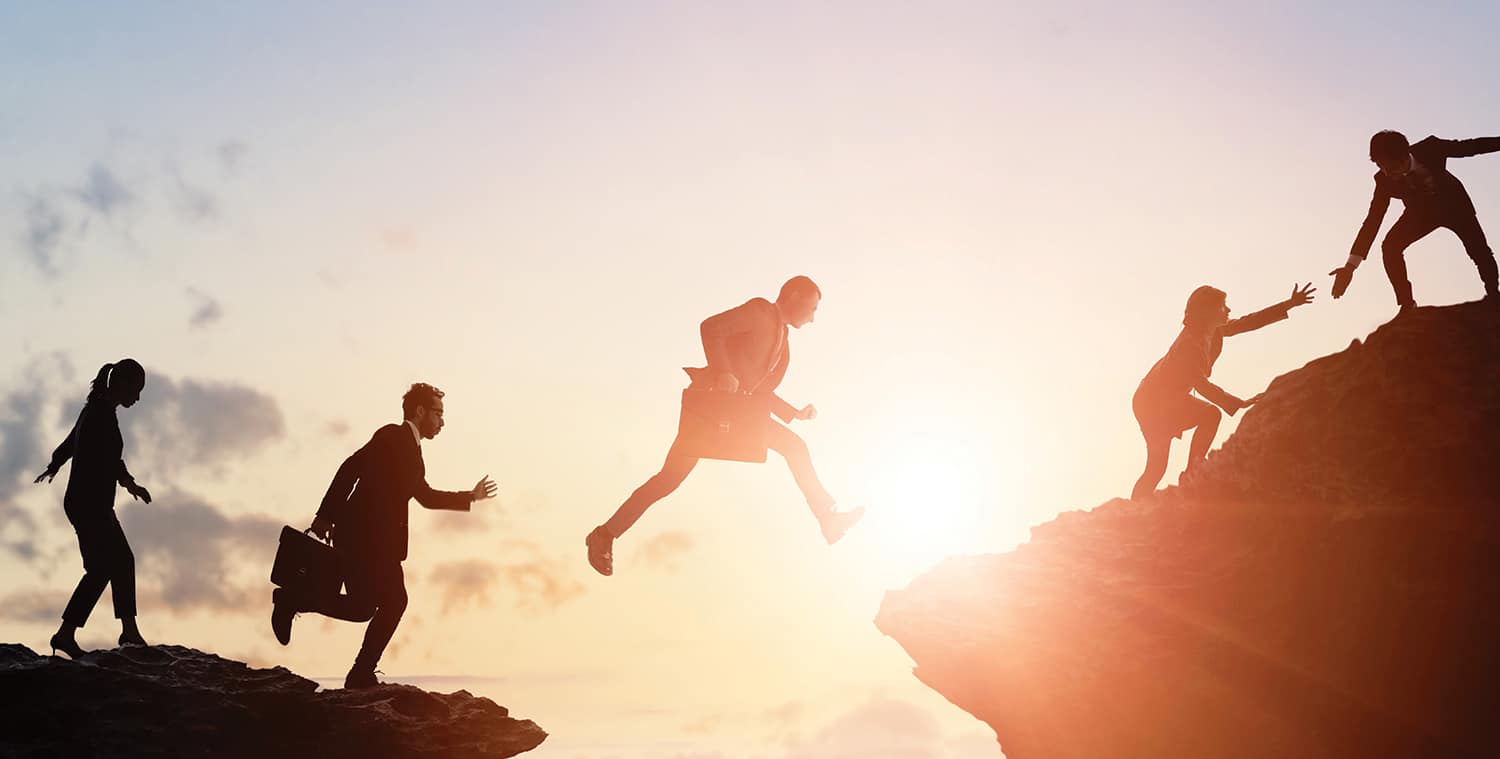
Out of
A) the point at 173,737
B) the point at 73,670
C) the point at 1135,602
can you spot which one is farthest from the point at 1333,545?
the point at 73,670

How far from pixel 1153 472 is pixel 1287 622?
272cm

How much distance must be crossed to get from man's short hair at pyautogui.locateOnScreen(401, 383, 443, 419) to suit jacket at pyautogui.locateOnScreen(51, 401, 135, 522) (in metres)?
2.90

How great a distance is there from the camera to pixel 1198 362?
495 inches

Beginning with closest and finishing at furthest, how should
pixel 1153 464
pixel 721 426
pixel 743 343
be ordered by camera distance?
pixel 721 426, pixel 743 343, pixel 1153 464

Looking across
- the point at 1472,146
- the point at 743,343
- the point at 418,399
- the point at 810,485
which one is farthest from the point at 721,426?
the point at 1472,146

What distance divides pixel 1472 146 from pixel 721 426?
24.7 feet

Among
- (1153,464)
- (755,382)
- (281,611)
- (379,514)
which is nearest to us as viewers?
(281,611)

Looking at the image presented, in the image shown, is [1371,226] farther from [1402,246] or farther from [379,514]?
[379,514]

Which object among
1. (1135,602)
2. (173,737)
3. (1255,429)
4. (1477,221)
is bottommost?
(173,737)

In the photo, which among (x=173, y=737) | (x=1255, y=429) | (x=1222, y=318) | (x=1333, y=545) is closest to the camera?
(x=173, y=737)

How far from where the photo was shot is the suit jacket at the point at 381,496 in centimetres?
1017

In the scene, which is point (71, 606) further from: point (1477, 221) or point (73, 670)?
point (1477, 221)

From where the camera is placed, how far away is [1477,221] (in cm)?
1105

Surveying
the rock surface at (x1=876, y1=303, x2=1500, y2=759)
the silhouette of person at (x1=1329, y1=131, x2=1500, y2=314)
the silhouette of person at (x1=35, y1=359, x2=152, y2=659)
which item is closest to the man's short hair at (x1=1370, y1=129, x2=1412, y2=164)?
the silhouette of person at (x1=1329, y1=131, x2=1500, y2=314)
